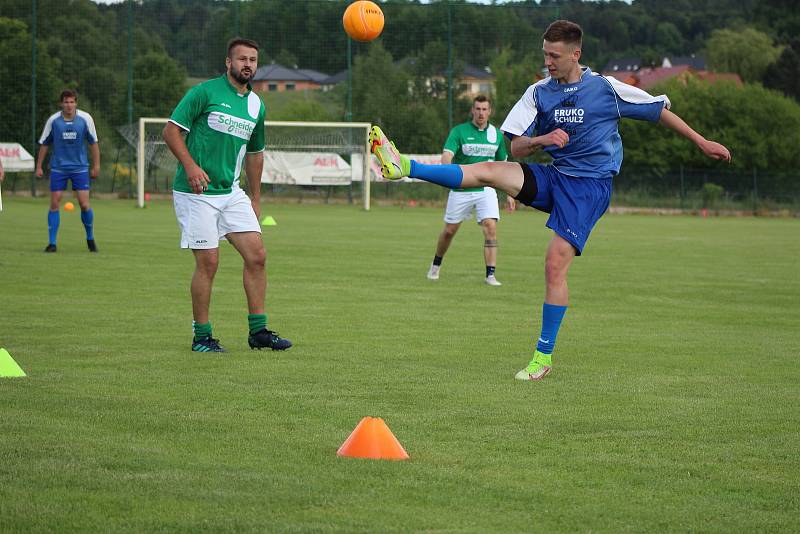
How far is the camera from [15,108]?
39.3m

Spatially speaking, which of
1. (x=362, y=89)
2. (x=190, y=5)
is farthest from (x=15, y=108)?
(x=362, y=89)

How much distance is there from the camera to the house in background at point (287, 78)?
44.2 metres

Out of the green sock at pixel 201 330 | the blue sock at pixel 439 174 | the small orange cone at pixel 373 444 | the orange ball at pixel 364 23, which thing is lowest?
the green sock at pixel 201 330

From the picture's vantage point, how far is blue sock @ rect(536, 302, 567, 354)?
7465 mm

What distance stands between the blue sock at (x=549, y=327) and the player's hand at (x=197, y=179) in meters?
2.48

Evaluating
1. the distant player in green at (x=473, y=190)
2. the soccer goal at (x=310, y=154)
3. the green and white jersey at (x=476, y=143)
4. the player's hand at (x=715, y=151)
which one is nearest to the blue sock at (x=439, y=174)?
the player's hand at (x=715, y=151)

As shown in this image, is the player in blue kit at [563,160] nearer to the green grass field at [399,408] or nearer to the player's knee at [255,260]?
the green grass field at [399,408]

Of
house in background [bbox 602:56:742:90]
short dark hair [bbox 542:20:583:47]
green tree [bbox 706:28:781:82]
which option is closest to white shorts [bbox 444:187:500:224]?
short dark hair [bbox 542:20:583:47]

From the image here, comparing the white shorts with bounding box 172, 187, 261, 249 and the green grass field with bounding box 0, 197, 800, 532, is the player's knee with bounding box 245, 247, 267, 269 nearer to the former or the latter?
the white shorts with bounding box 172, 187, 261, 249

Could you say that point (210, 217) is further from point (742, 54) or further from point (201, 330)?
point (742, 54)

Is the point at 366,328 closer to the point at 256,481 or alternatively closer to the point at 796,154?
the point at 256,481

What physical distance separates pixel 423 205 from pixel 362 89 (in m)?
5.24

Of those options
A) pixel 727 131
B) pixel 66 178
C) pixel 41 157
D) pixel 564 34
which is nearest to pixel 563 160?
pixel 564 34

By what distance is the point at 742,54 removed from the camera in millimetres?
84062
